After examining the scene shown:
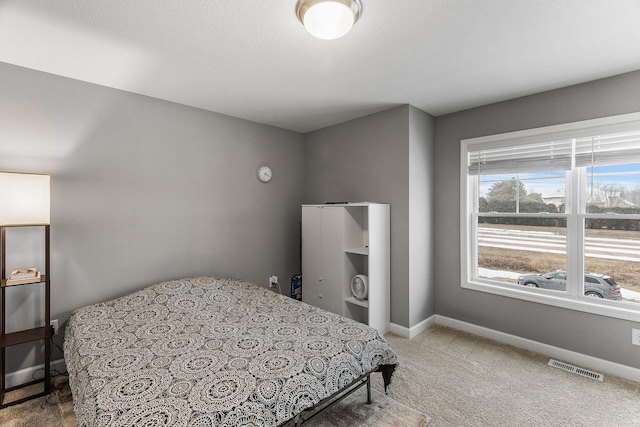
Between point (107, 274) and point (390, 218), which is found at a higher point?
point (390, 218)

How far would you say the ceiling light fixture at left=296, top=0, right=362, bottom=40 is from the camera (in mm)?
1554

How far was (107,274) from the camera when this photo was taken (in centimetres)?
269

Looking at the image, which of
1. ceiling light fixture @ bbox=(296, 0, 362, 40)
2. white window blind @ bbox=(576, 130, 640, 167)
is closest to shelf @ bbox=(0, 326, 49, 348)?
ceiling light fixture @ bbox=(296, 0, 362, 40)

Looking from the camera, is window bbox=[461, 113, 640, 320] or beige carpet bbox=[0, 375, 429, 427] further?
window bbox=[461, 113, 640, 320]

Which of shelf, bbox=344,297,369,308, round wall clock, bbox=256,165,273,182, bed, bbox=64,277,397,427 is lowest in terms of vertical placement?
shelf, bbox=344,297,369,308

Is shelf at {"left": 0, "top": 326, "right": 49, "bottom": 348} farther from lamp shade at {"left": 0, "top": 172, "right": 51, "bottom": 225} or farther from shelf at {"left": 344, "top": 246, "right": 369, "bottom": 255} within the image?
shelf at {"left": 344, "top": 246, "right": 369, "bottom": 255}

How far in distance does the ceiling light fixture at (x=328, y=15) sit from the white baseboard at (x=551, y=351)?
318 centimetres

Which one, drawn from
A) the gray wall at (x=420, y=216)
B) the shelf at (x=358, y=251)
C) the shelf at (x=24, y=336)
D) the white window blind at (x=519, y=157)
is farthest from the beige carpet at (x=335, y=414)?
the white window blind at (x=519, y=157)

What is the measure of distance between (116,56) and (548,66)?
3268 millimetres

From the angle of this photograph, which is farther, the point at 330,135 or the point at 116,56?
the point at 330,135

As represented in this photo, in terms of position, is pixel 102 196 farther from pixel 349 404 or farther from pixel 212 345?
pixel 349 404

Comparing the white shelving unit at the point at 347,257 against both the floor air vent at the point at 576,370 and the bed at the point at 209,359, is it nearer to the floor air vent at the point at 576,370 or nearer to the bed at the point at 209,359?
the bed at the point at 209,359

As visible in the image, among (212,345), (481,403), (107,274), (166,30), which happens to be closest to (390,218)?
(481,403)

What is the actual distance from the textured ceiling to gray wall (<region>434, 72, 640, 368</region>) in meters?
0.16
